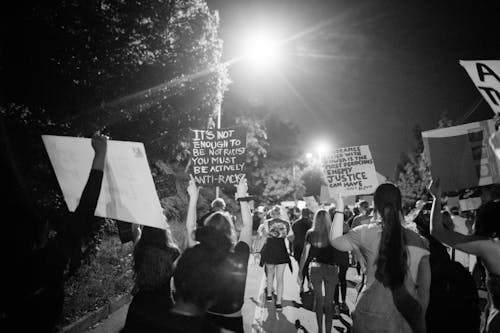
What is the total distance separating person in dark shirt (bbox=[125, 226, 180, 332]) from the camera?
9.40ft

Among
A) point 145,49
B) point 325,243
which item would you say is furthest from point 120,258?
point 145,49

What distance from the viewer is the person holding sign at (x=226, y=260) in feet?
8.38

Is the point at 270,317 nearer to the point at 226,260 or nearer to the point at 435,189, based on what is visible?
the point at 435,189

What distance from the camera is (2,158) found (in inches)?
67.6

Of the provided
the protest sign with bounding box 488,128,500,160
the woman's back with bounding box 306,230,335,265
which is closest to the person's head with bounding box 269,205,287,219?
the woman's back with bounding box 306,230,335,265

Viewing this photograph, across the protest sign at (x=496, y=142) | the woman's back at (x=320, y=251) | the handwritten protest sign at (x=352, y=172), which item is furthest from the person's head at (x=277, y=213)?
the protest sign at (x=496, y=142)

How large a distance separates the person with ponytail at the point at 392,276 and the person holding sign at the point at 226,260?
1.04 m

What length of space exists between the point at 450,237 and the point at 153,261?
2604 millimetres

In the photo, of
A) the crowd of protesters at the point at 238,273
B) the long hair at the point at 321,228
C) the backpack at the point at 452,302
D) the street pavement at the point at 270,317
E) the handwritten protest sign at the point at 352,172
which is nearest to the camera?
the crowd of protesters at the point at 238,273

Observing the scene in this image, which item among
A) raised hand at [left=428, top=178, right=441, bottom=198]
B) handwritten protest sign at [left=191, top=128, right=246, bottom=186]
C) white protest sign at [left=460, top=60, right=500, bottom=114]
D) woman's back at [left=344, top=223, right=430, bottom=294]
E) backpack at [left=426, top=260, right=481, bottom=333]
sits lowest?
backpack at [left=426, top=260, right=481, bottom=333]

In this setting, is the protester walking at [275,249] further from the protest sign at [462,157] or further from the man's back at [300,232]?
the protest sign at [462,157]

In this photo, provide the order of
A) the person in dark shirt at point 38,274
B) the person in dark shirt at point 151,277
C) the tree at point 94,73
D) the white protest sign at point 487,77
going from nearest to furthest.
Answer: the person in dark shirt at point 38,274, the person in dark shirt at point 151,277, the white protest sign at point 487,77, the tree at point 94,73

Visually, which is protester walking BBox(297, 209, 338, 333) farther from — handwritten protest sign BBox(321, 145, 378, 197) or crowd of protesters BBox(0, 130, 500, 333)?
crowd of protesters BBox(0, 130, 500, 333)

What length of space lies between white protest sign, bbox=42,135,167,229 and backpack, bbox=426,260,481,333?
3.03 metres
